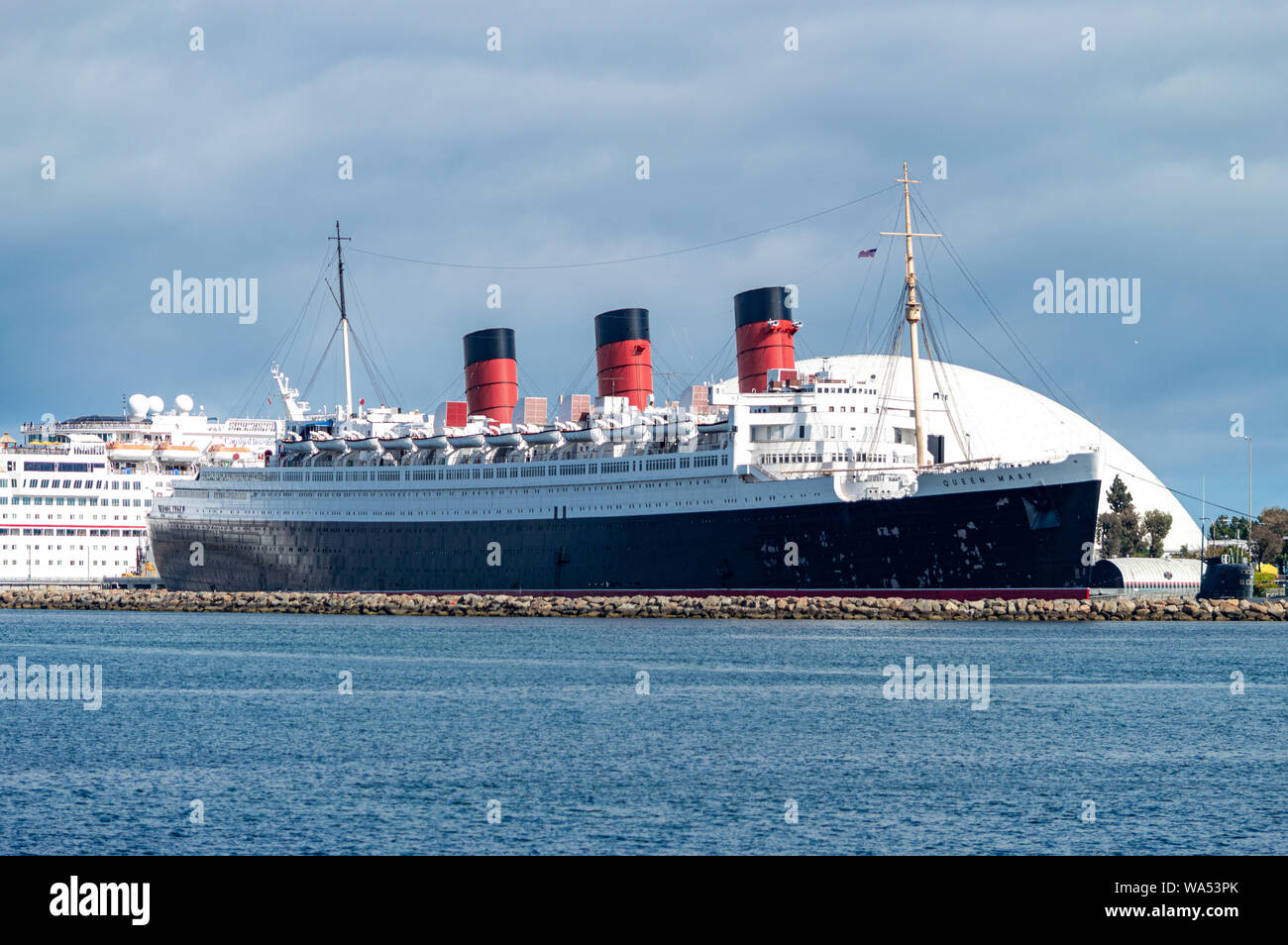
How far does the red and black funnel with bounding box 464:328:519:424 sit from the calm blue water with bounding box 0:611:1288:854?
38.3 m

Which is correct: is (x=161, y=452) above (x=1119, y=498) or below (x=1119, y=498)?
above

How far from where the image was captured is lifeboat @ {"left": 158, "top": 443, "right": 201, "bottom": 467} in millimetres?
113000

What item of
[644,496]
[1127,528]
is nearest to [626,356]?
[644,496]

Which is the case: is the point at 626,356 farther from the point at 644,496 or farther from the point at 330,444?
the point at 330,444

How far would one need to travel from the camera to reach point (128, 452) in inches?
4434

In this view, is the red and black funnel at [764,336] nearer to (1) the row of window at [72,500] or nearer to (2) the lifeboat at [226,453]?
(2) the lifeboat at [226,453]

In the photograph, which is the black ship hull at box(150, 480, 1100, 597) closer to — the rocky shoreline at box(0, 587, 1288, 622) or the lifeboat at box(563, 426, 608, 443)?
the rocky shoreline at box(0, 587, 1288, 622)

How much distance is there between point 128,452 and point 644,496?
175ft

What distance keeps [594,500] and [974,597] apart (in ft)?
69.1

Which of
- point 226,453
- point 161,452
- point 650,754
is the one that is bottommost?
point 650,754
